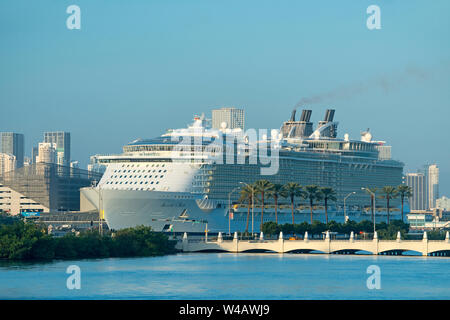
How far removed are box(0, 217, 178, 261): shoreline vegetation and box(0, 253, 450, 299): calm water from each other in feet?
9.41

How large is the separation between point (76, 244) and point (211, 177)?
31.9 metres

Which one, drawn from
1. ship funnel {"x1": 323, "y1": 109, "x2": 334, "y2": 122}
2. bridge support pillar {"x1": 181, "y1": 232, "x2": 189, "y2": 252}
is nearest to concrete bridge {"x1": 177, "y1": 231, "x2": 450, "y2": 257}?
bridge support pillar {"x1": 181, "y1": 232, "x2": 189, "y2": 252}

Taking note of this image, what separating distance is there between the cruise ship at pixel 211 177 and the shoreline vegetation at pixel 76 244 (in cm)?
795

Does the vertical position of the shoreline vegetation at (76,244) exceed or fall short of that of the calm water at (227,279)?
it exceeds it

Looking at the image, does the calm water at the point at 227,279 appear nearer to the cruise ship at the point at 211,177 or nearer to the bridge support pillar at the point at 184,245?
the bridge support pillar at the point at 184,245

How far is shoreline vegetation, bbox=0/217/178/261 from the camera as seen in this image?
9831 cm

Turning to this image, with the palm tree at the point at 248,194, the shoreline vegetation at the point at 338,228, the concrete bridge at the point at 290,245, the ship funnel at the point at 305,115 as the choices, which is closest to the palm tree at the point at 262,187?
the palm tree at the point at 248,194

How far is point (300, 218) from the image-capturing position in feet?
478

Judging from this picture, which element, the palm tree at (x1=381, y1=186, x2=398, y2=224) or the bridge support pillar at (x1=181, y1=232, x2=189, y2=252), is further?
the palm tree at (x1=381, y1=186, x2=398, y2=224)

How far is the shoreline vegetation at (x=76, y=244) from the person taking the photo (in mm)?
98312

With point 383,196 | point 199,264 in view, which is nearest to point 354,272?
point 199,264

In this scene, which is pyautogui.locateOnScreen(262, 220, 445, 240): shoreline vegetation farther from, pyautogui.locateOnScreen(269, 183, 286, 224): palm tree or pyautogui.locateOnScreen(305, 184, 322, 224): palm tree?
pyautogui.locateOnScreen(305, 184, 322, 224): palm tree
